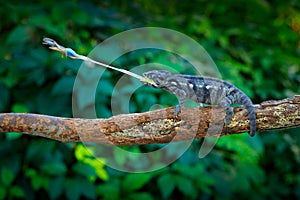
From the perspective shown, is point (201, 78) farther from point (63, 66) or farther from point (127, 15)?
point (127, 15)

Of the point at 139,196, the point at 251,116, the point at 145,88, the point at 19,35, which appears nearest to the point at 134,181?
the point at 139,196

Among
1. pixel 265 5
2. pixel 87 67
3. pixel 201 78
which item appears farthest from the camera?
pixel 265 5

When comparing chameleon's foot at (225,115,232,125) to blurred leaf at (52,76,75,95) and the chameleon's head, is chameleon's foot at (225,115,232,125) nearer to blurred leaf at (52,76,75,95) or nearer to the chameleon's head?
the chameleon's head

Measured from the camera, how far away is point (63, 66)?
2744 mm

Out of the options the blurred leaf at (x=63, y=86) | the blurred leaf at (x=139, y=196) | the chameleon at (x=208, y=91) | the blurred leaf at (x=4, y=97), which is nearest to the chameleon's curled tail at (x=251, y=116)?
the chameleon at (x=208, y=91)

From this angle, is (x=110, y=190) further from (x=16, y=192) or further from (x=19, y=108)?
(x=19, y=108)

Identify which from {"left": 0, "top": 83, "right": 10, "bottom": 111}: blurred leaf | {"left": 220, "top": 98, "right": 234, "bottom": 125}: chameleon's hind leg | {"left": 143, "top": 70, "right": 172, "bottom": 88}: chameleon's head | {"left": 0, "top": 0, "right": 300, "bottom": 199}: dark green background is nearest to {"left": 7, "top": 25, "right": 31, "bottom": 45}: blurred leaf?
{"left": 0, "top": 0, "right": 300, "bottom": 199}: dark green background

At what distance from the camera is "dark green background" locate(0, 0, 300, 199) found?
9.12 feet

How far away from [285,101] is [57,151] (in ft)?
5.11

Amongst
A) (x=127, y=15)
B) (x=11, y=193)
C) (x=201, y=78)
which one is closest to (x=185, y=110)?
(x=201, y=78)

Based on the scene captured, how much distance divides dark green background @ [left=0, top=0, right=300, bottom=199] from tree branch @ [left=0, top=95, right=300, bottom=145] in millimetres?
927

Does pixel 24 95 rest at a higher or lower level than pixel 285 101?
higher

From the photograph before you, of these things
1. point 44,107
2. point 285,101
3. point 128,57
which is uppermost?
point 128,57

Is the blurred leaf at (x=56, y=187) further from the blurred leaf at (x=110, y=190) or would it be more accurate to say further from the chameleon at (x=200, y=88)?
the chameleon at (x=200, y=88)
